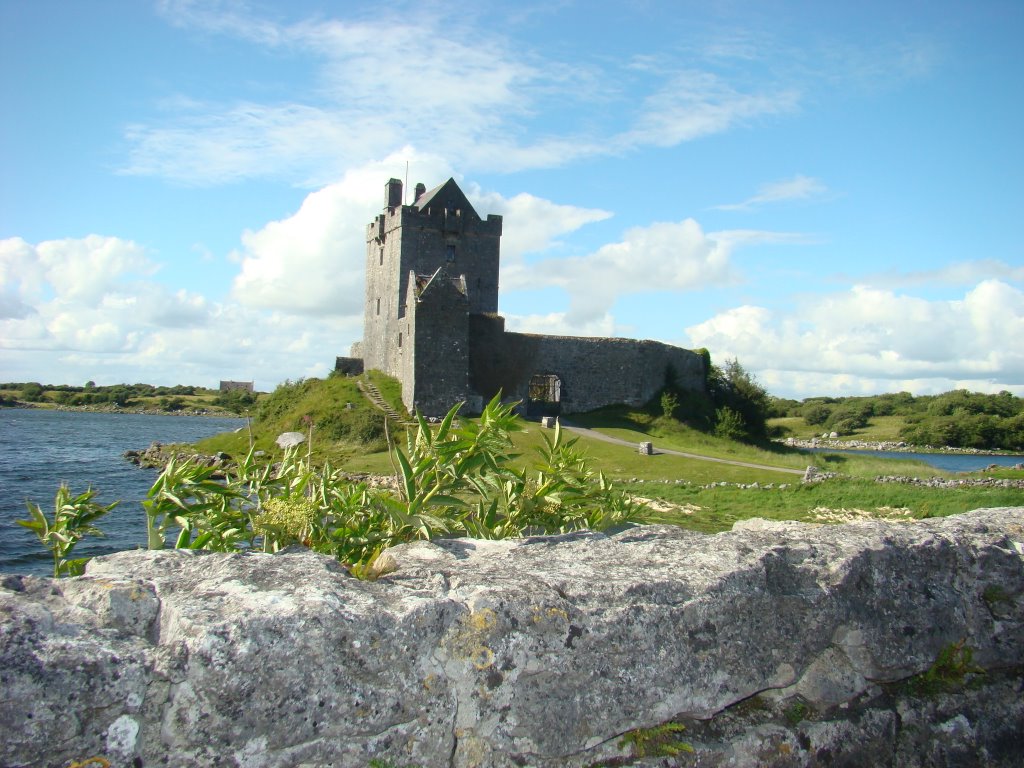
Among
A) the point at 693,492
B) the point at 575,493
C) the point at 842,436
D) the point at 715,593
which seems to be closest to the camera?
the point at 715,593

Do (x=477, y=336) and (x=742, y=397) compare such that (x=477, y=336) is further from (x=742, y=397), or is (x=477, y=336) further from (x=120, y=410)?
(x=120, y=410)

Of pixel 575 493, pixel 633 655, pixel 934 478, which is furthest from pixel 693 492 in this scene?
pixel 633 655

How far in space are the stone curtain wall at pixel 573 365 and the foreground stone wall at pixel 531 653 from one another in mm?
39608

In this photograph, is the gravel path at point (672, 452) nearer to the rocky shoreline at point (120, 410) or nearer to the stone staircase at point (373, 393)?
the stone staircase at point (373, 393)

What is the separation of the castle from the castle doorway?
66mm

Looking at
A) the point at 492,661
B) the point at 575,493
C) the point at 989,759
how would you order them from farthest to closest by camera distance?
1. the point at 575,493
2. the point at 989,759
3. the point at 492,661

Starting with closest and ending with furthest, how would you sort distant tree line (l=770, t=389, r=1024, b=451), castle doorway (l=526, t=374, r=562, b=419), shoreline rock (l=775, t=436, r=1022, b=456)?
castle doorway (l=526, t=374, r=562, b=419) < shoreline rock (l=775, t=436, r=1022, b=456) < distant tree line (l=770, t=389, r=1024, b=451)

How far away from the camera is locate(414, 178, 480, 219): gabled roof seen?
45.1 m

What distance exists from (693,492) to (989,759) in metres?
21.3

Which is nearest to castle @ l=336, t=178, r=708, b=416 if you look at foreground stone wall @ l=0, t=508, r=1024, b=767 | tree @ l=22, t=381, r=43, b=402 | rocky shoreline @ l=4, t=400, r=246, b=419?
foreground stone wall @ l=0, t=508, r=1024, b=767

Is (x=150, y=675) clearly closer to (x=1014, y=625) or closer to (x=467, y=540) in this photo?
(x=467, y=540)

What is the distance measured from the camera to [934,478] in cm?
2825

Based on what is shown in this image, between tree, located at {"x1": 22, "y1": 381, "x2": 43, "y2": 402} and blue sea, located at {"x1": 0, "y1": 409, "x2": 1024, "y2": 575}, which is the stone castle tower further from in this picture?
tree, located at {"x1": 22, "y1": 381, "x2": 43, "y2": 402}

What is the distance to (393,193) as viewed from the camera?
4734 cm
